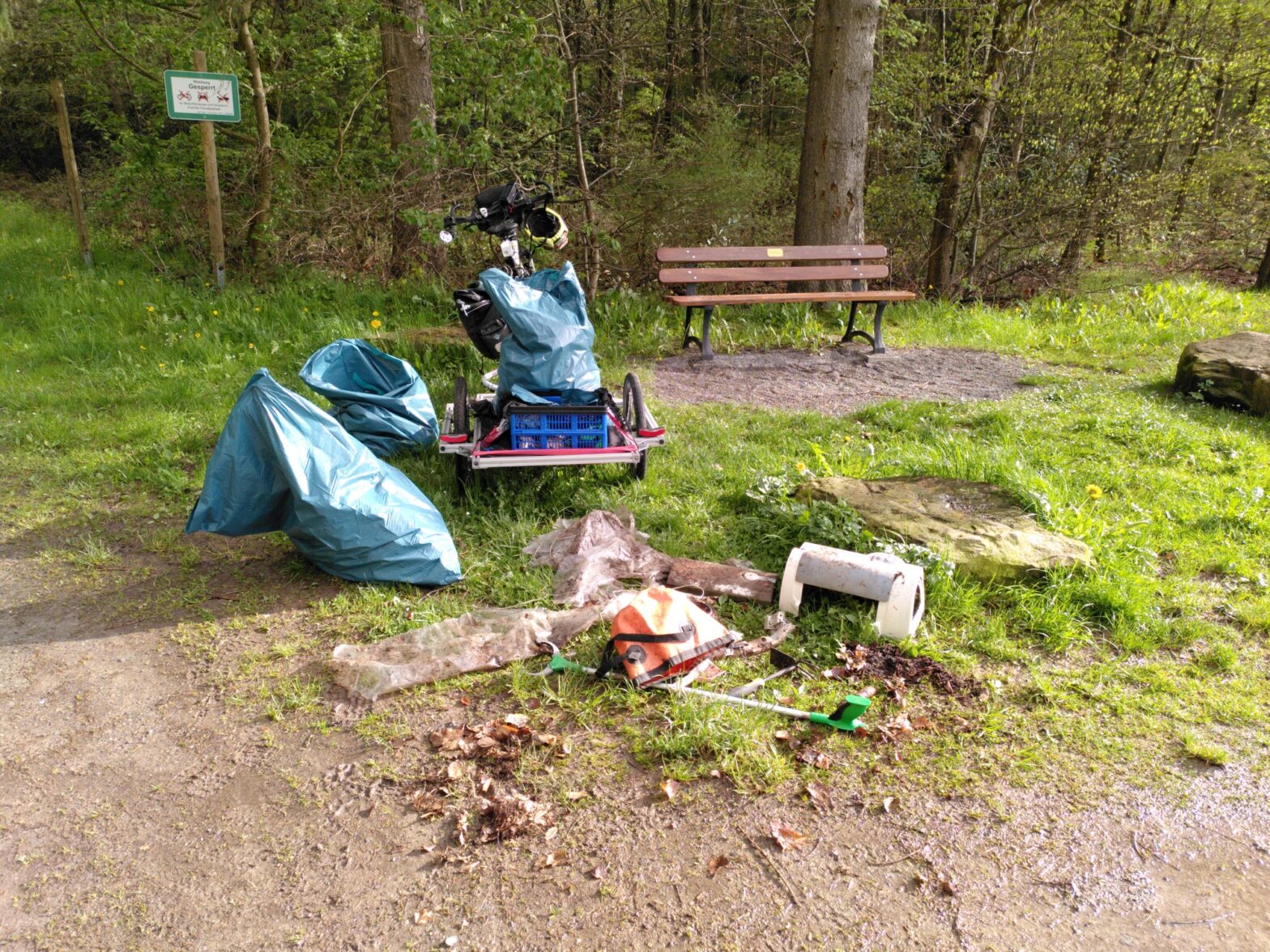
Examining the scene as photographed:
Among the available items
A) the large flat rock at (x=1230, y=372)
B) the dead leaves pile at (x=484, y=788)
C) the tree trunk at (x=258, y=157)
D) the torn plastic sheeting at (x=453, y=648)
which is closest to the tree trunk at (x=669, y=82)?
the tree trunk at (x=258, y=157)

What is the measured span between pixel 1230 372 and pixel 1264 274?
6774 millimetres

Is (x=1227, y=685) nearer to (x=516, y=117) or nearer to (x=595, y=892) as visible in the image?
(x=595, y=892)

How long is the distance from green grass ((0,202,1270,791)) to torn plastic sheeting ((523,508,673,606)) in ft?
0.36

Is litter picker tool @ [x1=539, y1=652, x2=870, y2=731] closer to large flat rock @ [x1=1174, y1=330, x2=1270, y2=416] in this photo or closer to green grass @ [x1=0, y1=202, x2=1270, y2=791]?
green grass @ [x1=0, y1=202, x2=1270, y2=791]

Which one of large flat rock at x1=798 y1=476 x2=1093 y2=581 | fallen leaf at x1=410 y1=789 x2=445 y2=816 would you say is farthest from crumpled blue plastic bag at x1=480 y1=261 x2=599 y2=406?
fallen leaf at x1=410 y1=789 x2=445 y2=816

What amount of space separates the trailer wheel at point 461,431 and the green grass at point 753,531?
104 mm

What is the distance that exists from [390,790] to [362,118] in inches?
373

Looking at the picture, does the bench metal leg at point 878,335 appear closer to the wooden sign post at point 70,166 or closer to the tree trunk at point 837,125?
the tree trunk at point 837,125

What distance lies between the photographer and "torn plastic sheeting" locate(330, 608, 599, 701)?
330 cm

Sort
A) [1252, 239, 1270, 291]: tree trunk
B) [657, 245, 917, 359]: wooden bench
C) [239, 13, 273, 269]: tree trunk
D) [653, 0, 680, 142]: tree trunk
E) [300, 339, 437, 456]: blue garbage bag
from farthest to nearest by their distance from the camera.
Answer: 1. [653, 0, 680, 142]: tree trunk
2. [1252, 239, 1270, 291]: tree trunk
3. [239, 13, 273, 269]: tree trunk
4. [657, 245, 917, 359]: wooden bench
5. [300, 339, 437, 456]: blue garbage bag

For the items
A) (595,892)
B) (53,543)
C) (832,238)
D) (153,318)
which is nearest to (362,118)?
(153,318)

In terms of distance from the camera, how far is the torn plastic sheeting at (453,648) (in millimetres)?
3301

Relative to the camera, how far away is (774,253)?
26.7 feet

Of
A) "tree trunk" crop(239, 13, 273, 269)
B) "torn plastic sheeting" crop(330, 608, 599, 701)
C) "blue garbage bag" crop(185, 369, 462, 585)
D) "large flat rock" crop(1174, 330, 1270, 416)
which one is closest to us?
"torn plastic sheeting" crop(330, 608, 599, 701)
